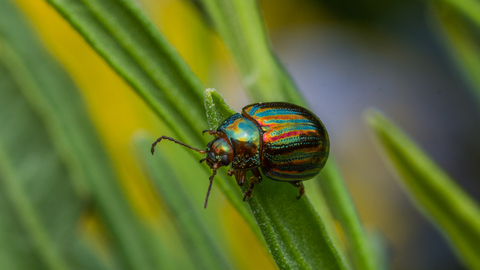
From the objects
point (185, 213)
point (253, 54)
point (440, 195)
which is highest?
point (253, 54)

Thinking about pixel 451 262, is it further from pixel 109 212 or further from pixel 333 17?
pixel 109 212

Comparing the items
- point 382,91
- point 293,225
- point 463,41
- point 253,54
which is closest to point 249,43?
point 253,54

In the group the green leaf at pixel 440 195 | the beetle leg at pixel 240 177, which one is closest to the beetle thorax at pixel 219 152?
the beetle leg at pixel 240 177

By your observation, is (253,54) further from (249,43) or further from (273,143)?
(273,143)

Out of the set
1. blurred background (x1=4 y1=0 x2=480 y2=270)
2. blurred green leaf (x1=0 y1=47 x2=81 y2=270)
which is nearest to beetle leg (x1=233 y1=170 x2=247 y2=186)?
blurred green leaf (x1=0 y1=47 x2=81 y2=270)

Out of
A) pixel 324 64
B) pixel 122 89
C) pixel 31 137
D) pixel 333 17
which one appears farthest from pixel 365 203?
pixel 31 137

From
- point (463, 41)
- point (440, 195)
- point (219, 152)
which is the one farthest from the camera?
point (463, 41)

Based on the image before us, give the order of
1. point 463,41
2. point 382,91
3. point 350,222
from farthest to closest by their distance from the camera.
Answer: point 382,91
point 463,41
point 350,222
